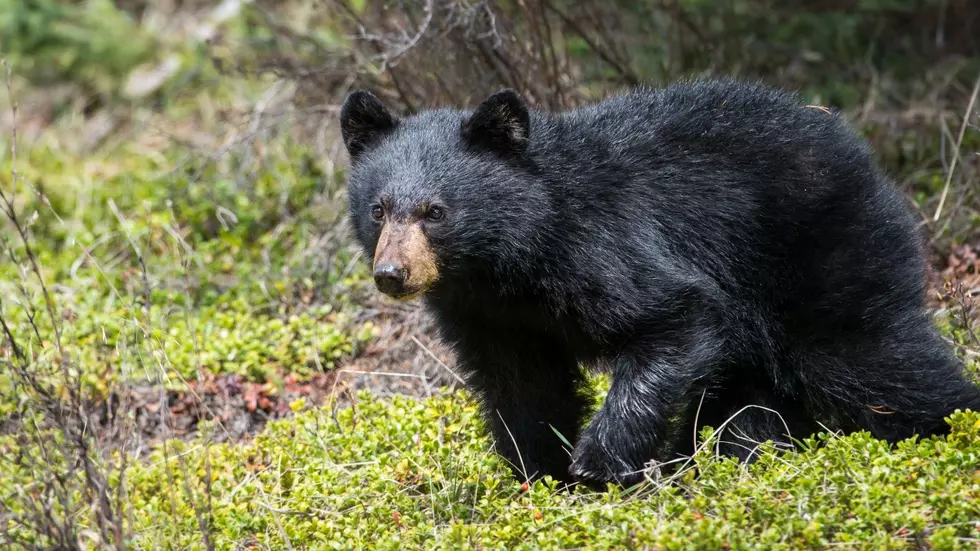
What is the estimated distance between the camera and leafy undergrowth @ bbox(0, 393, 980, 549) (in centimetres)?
401

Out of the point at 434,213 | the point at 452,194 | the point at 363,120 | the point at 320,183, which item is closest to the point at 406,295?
the point at 434,213

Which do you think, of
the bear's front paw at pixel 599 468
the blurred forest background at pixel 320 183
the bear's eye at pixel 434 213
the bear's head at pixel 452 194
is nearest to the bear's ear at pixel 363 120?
the bear's head at pixel 452 194

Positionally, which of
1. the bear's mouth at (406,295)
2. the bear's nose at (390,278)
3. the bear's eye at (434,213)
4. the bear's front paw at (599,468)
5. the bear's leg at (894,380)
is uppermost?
the bear's eye at (434,213)

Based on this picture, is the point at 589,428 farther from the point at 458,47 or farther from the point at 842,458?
the point at 458,47

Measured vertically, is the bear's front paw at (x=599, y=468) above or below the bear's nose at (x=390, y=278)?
below

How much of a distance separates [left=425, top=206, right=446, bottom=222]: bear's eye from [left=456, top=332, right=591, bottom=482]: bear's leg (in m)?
0.64

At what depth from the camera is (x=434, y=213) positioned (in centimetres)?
499

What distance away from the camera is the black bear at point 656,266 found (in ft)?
16.2

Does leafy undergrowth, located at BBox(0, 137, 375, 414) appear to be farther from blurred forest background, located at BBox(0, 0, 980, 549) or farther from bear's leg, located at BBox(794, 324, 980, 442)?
bear's leg, located at BBox(794, 324, 980, 442)

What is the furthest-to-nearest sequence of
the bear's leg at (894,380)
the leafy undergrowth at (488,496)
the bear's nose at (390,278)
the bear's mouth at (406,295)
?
1. the bear's leg at (894,380)
2. the bear's mouth at (406,295)
3. the bear's nose at (390,278)
4. the leafy undergrowth at (488,496)

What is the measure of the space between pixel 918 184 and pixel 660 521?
465 centimetres

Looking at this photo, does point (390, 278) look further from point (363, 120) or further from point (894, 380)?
point (894, 380)

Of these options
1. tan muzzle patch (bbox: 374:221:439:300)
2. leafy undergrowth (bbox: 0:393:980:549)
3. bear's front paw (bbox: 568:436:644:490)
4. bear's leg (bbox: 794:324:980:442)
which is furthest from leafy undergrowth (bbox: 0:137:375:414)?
bear's leg (bbox: 794:324:980:442)

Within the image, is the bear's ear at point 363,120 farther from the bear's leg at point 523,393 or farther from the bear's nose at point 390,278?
the bear's leg at point 523,393
